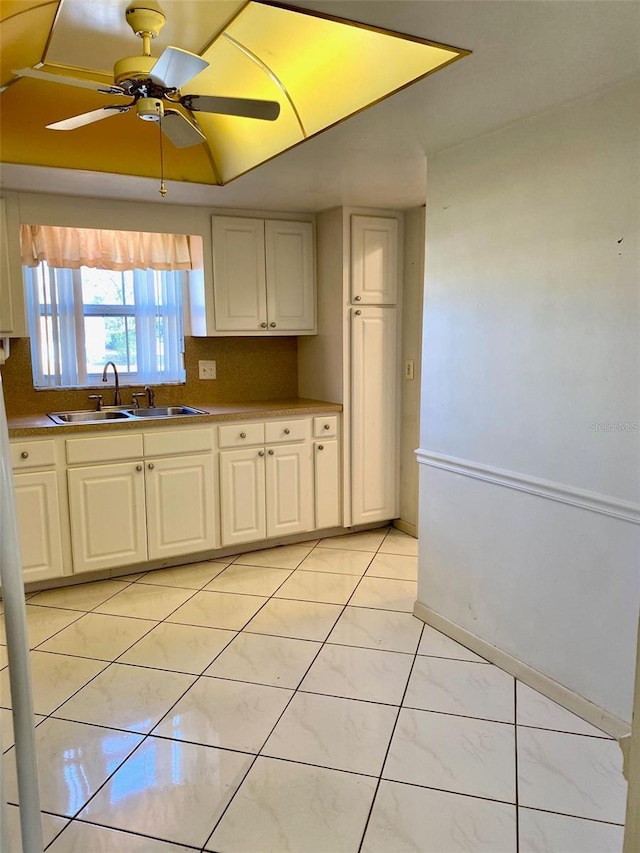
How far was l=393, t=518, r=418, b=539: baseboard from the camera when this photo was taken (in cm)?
403

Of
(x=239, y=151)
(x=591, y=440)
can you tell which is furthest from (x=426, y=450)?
(x=239, y=151)

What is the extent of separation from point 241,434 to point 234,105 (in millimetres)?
1912

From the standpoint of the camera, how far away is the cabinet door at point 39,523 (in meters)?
3.00

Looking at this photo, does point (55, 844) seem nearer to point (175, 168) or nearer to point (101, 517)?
point (101, 517)

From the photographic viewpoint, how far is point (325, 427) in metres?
3.82

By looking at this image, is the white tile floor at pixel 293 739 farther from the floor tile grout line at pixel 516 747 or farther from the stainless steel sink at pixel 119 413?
the stainless steel sink at pixel 119 413

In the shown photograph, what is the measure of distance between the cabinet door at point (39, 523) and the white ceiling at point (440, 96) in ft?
4.75

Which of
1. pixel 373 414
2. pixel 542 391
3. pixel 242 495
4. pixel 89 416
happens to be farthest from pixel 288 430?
pixel 542 391

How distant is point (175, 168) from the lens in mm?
3000

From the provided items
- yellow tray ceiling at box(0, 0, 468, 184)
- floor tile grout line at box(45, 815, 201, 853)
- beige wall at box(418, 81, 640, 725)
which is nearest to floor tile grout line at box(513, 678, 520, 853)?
beige wall at box(418, 81, 640, 725)

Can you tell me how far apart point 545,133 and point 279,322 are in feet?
6.88

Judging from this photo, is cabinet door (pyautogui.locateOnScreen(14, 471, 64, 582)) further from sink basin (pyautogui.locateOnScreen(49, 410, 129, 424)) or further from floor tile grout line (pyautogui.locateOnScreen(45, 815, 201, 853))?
floor tile grout line (pyautogui.locateOnScreen(45, 815, 201, 853))

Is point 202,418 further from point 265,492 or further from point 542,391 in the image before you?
point 542,391

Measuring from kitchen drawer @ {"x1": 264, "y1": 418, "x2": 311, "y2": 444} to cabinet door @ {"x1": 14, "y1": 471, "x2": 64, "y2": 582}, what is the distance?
3.90 ft
